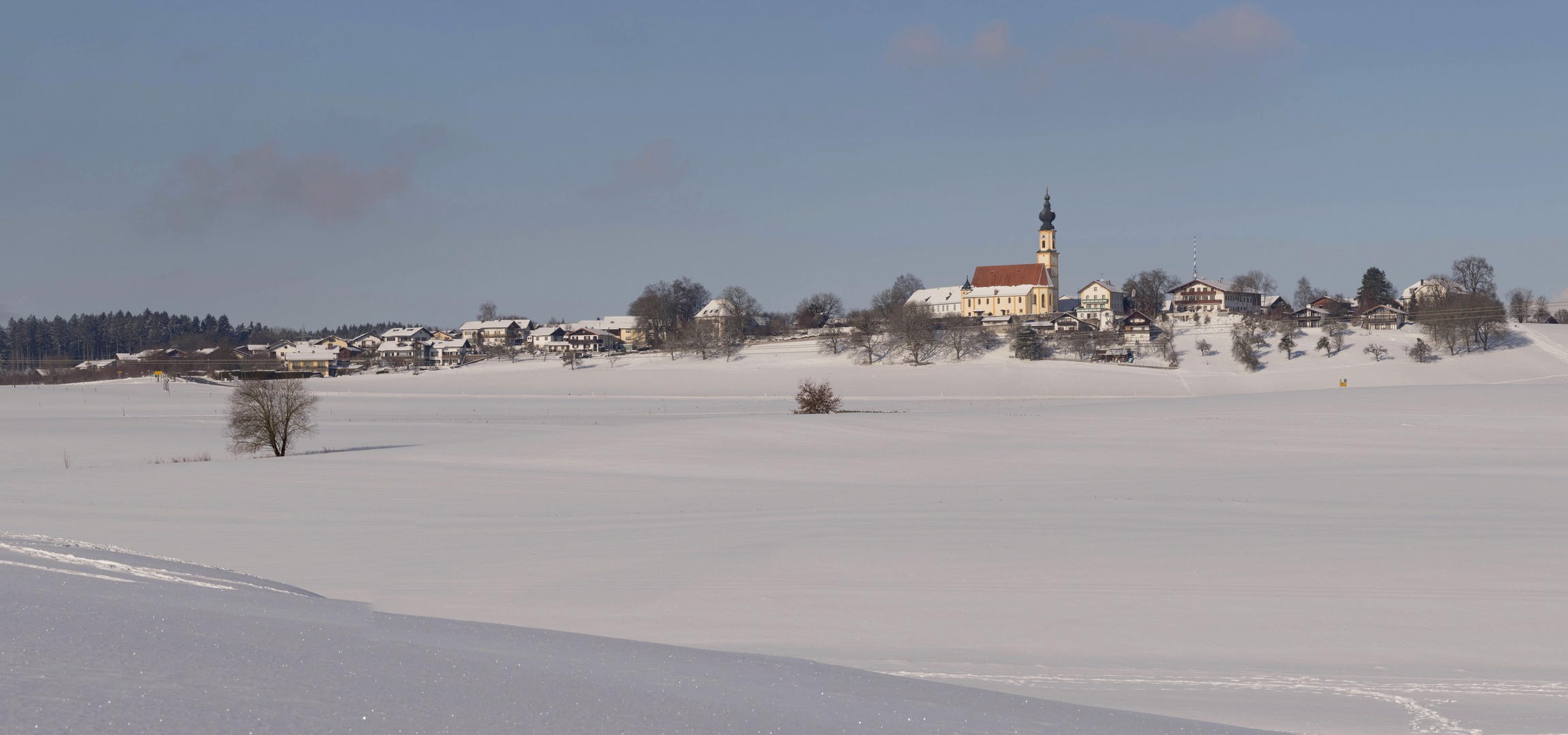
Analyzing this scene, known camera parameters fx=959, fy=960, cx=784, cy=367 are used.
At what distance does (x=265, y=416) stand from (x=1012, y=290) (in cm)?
14637

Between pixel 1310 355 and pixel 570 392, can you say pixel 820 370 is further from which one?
pixel 1310 355

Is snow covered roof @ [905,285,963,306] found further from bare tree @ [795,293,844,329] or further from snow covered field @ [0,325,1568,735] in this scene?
snow covered field @ [0,325,1568,735]

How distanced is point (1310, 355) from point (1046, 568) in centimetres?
10463

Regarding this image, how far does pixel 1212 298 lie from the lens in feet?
486

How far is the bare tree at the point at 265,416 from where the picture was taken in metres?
40.8

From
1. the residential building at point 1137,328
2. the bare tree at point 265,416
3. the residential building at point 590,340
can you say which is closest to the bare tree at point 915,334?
the residential building at point 1137,328

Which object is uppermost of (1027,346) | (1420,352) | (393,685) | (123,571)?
(1027,346)

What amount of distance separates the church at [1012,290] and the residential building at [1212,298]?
23.4 m

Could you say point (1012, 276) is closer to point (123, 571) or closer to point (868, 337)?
point (868, 337)

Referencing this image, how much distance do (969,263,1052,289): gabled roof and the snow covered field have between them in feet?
401

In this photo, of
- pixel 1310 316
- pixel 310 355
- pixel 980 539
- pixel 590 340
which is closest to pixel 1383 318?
pixel 1310 316

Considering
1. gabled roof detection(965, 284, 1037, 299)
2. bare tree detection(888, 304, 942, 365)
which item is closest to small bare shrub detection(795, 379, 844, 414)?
bare tree detection(888, 304, 942, 365)

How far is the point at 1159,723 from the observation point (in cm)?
654

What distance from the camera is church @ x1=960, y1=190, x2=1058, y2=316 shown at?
6698 inches
